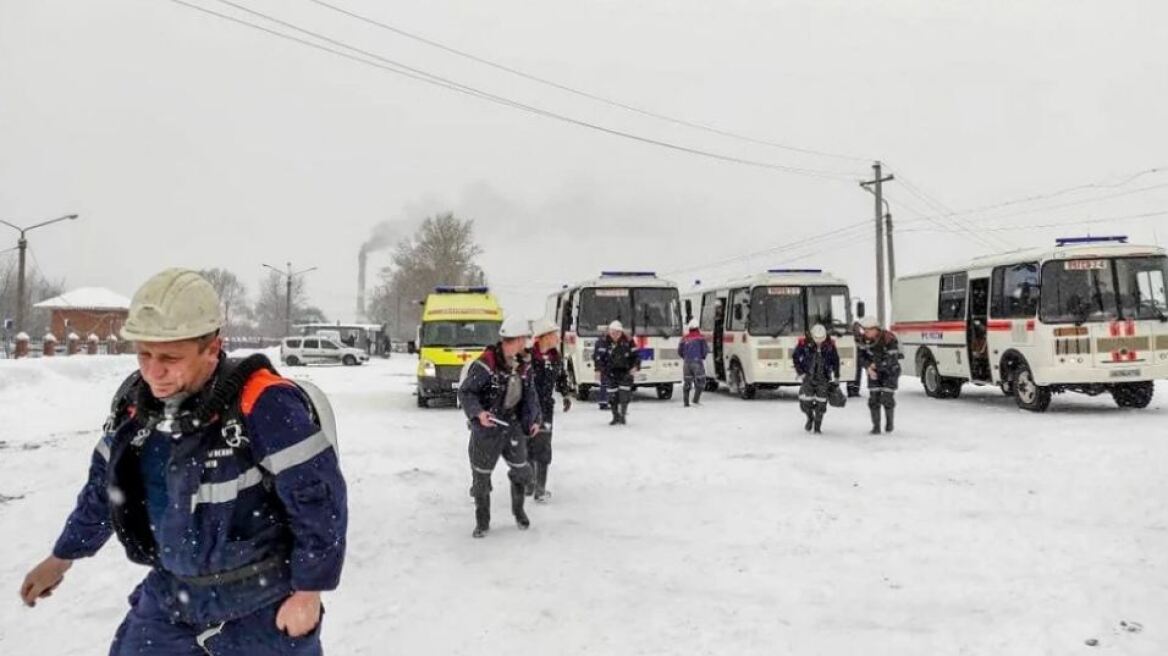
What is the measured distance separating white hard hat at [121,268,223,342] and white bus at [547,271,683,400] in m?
16.7

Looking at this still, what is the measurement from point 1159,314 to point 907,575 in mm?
11545

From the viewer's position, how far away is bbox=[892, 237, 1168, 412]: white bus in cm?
1391

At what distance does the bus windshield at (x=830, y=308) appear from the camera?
747 inches

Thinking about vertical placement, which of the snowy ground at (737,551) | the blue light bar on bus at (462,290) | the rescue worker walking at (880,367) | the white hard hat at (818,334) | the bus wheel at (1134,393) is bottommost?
the snowy ground at (737,551)

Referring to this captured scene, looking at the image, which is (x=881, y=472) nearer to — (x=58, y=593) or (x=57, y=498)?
(x=58, y=593)

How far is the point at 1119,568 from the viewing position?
5.80 metres

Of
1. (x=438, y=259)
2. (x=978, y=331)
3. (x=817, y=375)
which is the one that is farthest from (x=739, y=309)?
(x=438, y=259)

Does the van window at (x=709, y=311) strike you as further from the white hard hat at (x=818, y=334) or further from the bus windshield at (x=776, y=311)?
the white hard hat at (x=818, y=334)

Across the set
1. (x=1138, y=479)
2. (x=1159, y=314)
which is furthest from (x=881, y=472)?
(x=1159, y=314)

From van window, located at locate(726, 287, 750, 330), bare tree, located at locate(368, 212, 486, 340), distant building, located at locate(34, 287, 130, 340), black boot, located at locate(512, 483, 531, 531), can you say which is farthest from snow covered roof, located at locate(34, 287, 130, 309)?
black boot, located at locate(512, 483, 531, 531)

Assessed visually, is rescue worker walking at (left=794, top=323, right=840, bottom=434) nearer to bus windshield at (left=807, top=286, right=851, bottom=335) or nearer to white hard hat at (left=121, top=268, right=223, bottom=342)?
bus windshield at (left=807, top=286, right=851, bottom=335)

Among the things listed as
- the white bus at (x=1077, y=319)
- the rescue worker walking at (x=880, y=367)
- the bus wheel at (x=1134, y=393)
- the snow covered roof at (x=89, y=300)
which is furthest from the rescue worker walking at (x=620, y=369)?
the snow covered roof at (x=89, y=300)

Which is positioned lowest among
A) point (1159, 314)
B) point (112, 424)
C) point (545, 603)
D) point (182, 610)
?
point (545, 603)

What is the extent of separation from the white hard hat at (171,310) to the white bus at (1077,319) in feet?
48.9
